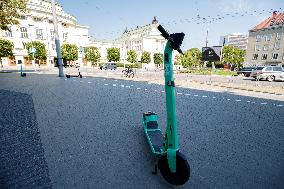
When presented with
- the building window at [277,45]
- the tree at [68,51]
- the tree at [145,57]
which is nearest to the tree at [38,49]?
the tree at [68,51]

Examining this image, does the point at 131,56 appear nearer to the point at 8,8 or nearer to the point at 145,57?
the point at 145,57

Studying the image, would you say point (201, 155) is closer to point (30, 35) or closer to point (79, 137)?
point (79, 137)

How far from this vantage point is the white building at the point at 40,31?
5881 cm

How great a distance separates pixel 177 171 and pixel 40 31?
75.6m

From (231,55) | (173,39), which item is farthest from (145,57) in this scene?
(173,39)

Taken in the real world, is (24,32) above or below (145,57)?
above

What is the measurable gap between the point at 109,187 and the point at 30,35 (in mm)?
72947

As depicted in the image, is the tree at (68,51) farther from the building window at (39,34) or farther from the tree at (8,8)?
the tree at (8,8)

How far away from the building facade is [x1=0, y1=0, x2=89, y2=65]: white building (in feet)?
202

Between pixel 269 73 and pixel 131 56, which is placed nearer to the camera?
pixel 269 73

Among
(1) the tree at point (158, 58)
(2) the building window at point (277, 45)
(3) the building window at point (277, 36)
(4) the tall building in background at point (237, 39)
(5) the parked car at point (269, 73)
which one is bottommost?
(5) the parked car at point (269, 73)

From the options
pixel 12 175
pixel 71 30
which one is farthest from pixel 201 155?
pixel 71 30

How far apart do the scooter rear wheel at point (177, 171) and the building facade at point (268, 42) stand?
65185 millimetres

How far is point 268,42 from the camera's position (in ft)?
188
